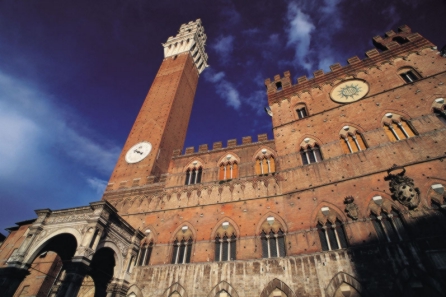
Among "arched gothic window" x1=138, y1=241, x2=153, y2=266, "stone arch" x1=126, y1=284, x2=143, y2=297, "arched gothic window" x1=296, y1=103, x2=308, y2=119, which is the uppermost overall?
"arched gothic window" x1=296, y1=103, x2=308, y2=119

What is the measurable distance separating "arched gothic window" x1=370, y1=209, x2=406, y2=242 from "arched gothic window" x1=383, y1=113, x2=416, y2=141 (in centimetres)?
427

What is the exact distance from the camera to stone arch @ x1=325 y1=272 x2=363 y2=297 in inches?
385

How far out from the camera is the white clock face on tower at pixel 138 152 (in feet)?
65.8

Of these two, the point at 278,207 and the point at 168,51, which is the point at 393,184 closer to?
the point at 278,207

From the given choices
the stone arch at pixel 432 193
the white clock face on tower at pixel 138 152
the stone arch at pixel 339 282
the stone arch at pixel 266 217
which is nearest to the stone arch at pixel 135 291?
the stone arch at pixel 266 217

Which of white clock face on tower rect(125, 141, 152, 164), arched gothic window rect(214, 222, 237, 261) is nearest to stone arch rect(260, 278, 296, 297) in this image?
arched gothic window rect(214, 222, 237, 261)

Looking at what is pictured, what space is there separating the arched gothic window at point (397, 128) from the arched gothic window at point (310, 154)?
3.61 metres

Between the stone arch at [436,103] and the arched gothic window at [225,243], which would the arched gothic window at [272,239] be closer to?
the arched gothic window at [225,243]

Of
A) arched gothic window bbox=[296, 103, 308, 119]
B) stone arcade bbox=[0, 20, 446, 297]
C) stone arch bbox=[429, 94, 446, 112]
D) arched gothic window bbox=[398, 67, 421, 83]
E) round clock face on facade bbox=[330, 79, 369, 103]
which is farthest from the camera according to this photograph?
arched gothic window bbox=[296, 103, 308, 119]

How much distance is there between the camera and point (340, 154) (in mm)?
13750

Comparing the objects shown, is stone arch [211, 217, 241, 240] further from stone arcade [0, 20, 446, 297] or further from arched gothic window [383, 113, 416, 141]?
arched gothic window [383, 113, 416, 141]

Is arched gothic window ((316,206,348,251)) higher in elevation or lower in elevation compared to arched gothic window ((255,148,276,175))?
lower

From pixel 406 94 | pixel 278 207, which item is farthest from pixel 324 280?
pixel 406 94

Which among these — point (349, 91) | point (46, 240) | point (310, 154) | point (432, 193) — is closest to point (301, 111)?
point (349, 91)
